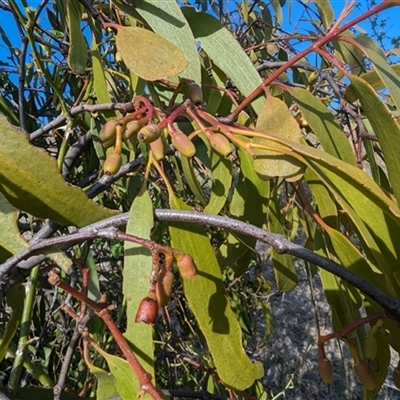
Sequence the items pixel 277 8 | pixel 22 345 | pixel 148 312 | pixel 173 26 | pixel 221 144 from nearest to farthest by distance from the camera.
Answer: pixel 148 312 < pixel 221 144 < pixel 173 26 < pixel 22 345 < pixel 277 8

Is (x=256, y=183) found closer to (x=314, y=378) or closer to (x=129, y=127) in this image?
(x=129, y=127)

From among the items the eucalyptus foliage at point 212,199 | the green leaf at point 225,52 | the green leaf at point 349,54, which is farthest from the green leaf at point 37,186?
the green leaf at point 349,54

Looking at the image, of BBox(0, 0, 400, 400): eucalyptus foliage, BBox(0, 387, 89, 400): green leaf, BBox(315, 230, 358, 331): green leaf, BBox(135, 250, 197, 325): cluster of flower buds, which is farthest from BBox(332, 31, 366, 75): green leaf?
BBox(0, 387, 89, 400): green leaf

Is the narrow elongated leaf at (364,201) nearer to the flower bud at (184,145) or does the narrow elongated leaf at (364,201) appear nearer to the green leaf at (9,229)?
the flower bud at (184,145)

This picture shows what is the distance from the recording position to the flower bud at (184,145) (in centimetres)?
50

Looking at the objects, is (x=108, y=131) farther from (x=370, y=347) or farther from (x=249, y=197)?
(x=370, y=347)

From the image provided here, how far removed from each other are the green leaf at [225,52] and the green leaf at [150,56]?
17 cm

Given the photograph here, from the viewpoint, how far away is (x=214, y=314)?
0.53 metres

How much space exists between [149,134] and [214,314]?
0.19 meters

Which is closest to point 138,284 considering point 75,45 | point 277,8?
point 75,45

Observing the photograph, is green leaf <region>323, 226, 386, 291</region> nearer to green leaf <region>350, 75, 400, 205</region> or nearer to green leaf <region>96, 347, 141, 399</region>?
green leaf <region>350, 75, 400, 205</region>

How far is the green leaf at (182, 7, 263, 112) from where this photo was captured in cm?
69

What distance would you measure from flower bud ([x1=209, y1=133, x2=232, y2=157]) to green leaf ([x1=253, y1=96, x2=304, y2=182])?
3 centimetres

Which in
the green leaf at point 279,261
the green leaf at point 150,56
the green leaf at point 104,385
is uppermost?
the green leaf at point 150,56
